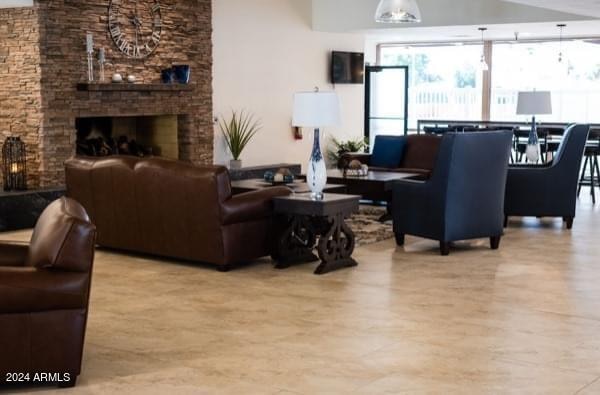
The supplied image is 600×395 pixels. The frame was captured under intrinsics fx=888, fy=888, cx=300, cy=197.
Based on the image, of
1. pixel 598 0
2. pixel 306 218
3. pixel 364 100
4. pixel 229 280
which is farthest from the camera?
pixel 364 100

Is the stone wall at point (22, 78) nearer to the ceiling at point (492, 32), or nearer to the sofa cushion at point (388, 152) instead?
the sofa cushion at point (388, 152)

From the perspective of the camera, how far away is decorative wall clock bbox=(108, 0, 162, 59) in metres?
9.97

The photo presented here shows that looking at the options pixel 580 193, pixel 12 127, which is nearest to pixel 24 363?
pixel 12 127

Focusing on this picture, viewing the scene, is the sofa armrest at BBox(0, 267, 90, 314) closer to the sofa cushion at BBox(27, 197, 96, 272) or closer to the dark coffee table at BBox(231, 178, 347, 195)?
the sofa cushion at BBox(27, 197, 96, 272)

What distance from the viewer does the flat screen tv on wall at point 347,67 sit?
1370 centimetres

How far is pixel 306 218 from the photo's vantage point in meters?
7.00

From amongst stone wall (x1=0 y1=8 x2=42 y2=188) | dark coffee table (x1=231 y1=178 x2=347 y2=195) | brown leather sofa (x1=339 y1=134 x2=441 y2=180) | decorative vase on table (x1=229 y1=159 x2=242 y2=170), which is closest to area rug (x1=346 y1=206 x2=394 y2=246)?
dark coffee table (x1=231 y1=178 x2=347 y2=195)

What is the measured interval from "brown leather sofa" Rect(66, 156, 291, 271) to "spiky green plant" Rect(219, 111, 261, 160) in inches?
171

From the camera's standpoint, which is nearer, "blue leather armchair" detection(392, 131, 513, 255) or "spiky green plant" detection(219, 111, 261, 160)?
"blue leather armchair" detection(392, 131, 513, 255)

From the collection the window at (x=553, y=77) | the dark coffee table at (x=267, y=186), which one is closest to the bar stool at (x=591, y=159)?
the window at (x=553, y=77)

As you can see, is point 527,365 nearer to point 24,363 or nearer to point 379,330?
point 379,330

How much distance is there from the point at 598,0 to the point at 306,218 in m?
4.12

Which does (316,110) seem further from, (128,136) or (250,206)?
(128,136)

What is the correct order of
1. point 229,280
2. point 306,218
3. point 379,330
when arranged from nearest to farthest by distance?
point 379,330
point 229,280
point 306,218
